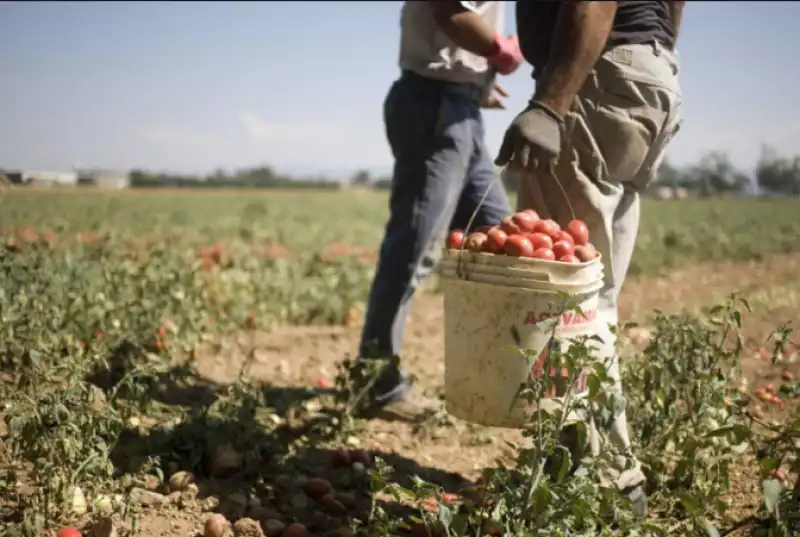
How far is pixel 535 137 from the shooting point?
223 centimetres

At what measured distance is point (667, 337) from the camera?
8.53ft

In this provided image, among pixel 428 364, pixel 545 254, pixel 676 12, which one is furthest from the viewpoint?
pixel 428 364

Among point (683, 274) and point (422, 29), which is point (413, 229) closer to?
point (422, 29)

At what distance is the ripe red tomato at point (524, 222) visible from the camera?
2.24m

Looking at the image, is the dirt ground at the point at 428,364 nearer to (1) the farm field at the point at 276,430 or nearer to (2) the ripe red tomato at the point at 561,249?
(1) the farm field at the point at 276,430

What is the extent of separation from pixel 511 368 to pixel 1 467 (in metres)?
1.69

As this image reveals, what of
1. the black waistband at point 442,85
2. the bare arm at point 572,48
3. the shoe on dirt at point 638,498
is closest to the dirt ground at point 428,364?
the shoe on dirt at point 638,498

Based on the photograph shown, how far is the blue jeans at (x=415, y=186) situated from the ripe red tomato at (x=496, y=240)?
0.99 m

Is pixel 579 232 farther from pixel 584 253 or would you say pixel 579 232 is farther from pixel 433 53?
pixel 433 53

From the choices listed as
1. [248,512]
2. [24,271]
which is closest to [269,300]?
[24,271]

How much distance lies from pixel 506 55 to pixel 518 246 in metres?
1.26

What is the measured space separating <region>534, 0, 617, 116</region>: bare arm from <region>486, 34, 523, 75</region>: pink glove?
742 millimetres

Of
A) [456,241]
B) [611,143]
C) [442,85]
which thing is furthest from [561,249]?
[442,85]

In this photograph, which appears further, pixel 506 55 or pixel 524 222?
pixel 506 55
